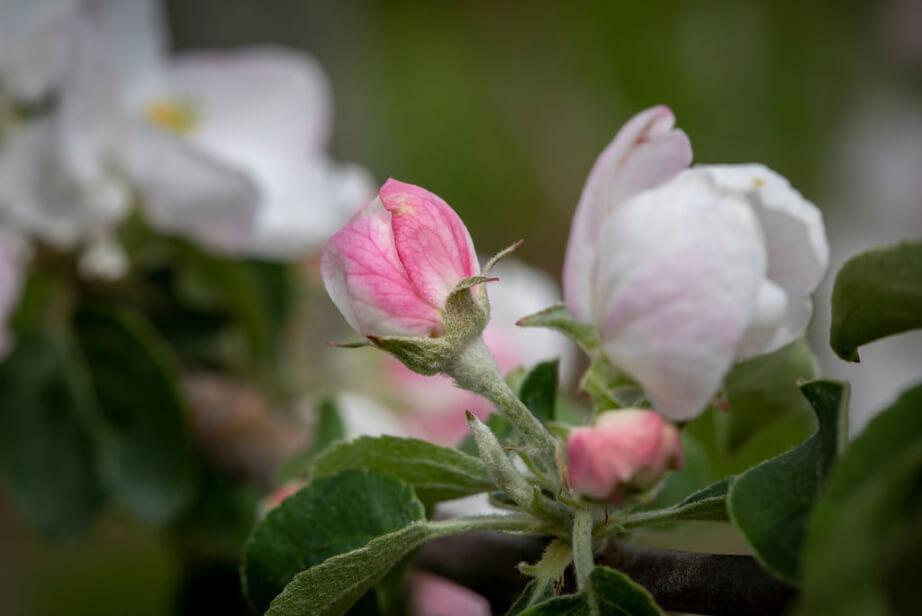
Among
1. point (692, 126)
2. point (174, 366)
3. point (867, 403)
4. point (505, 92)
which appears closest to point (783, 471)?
point (174, 366)

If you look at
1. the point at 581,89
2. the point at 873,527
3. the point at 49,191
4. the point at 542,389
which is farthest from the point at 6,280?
the point at 581,89

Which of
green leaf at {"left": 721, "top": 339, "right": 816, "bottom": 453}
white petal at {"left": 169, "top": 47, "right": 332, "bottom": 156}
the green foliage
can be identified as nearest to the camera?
the green foliage

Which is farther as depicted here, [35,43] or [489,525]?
[35,43]

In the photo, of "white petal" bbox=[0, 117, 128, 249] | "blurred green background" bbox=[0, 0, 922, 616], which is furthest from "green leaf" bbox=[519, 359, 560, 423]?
"blurred green background" bbox=[0, 0, 922, 616]

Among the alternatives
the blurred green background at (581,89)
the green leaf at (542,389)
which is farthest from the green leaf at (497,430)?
the blurred green background at (581,89)

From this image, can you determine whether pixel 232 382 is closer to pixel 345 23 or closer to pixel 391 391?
pixel 391 391

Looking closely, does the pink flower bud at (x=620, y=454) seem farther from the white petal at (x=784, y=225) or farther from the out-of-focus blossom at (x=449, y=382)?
the out-of-focus blossom at (x=449, y=382)

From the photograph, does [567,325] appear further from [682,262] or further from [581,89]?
[581,89]

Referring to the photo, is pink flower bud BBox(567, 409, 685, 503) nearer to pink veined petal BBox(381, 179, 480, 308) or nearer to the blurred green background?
pink veined petal BBox(381, 179, 480, 308)
